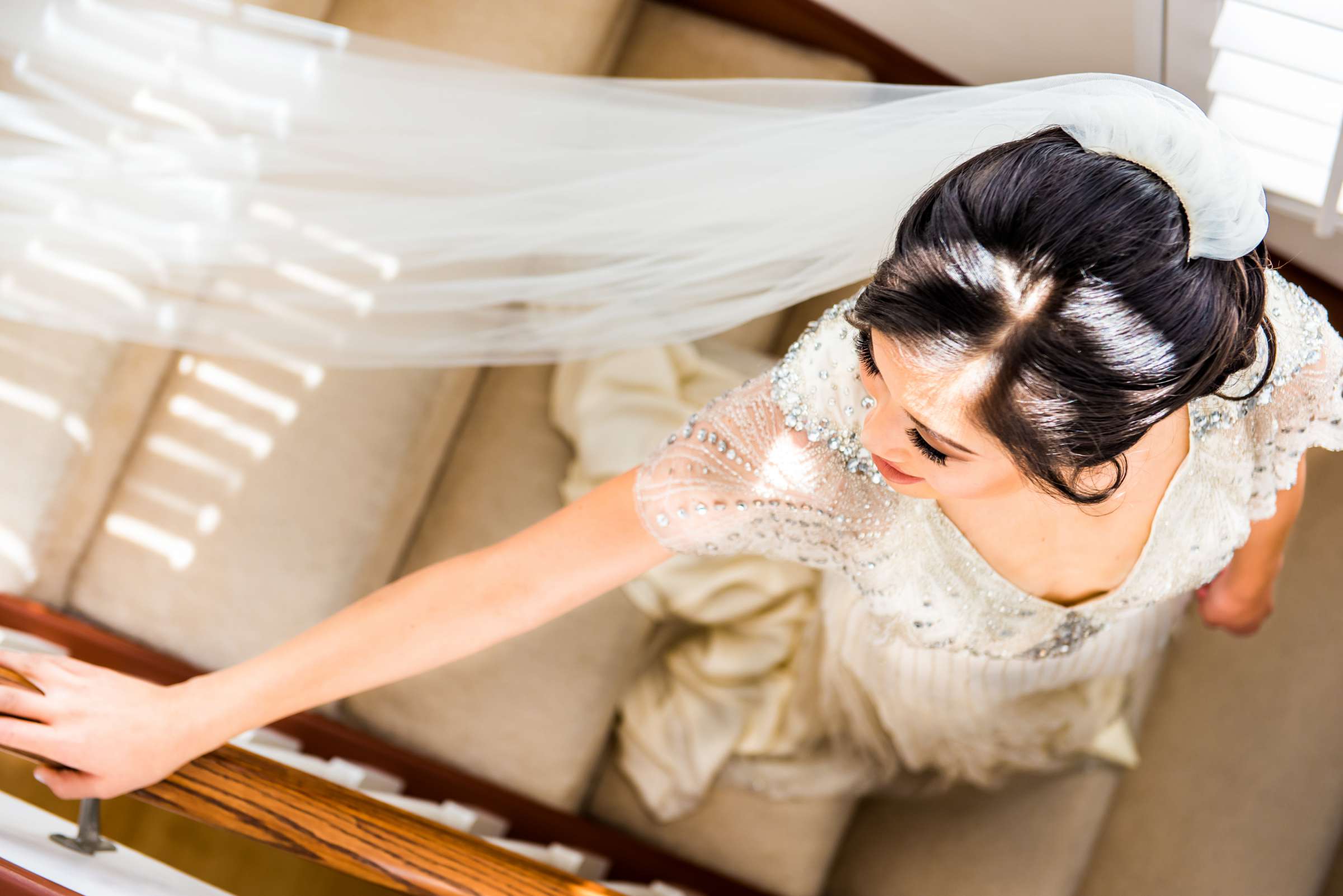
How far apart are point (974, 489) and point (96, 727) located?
37.3 inches

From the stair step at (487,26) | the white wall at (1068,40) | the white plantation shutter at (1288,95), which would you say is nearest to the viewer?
the white plantation shutter at (1288,95)

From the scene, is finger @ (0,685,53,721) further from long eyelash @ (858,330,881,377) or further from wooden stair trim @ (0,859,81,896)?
long eyelash @ (858,330,881,377)

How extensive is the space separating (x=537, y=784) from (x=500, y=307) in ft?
2.98

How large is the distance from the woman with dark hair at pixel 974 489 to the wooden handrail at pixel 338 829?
35 millimetres

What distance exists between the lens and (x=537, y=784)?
1922 mm

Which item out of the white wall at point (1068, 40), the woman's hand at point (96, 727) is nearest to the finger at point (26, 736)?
the woman's hand at point (96, 727)

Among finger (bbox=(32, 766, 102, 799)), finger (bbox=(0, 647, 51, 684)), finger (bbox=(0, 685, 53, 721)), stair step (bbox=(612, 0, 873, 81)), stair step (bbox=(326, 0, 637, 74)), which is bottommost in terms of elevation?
finger (bbox=(32, 766, 102, 799))

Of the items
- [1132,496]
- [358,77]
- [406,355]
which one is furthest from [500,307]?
[1132,496]

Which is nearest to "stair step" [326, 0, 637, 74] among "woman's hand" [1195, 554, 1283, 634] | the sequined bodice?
the sequined bodice

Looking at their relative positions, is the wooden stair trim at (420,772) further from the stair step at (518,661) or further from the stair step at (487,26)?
the stair step at (487,26)

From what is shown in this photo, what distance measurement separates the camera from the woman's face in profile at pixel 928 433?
90 cm

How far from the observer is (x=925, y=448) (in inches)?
38.1

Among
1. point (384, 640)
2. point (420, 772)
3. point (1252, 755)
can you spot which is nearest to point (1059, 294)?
point (384, 640)

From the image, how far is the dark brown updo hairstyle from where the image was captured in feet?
2.73
